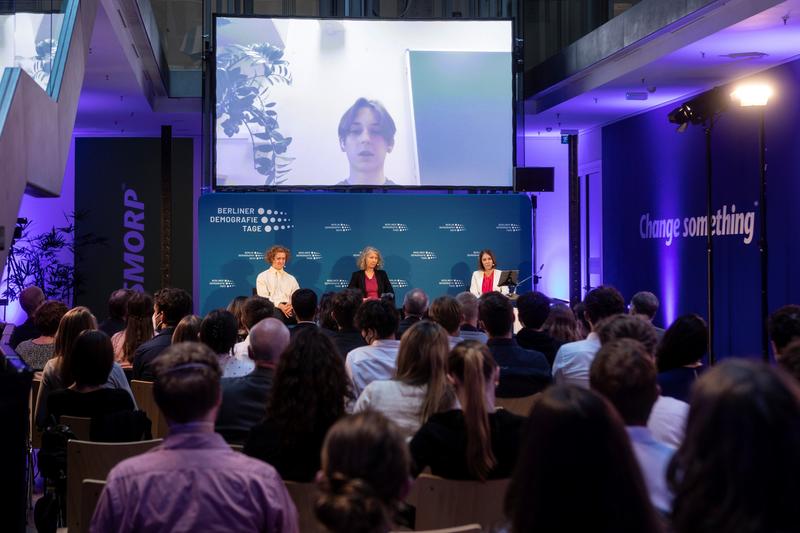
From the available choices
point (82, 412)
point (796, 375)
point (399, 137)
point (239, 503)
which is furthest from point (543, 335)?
point (399, 137)

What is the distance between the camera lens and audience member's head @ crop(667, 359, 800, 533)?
1.38 m

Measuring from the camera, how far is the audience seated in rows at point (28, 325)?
22.3 ft

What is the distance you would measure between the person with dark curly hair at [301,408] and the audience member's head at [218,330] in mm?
1619

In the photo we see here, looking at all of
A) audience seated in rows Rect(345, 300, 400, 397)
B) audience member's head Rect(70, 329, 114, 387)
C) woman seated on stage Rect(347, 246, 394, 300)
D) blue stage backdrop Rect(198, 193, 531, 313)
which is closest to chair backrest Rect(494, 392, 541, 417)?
audience seated in rows Rect(345, 300, 400, 397)

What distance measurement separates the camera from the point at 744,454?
1.39 meters

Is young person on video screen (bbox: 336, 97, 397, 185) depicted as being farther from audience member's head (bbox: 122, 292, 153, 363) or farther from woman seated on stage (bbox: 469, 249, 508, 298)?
audience member's head (bbox: 122, 292, 153, 363)

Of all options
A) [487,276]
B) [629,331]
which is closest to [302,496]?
[629,331]

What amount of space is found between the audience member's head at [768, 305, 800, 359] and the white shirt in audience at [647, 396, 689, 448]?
1.33m

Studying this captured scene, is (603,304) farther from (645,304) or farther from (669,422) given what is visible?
(669,422)

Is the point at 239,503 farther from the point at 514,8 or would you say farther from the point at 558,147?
the point at 558,147

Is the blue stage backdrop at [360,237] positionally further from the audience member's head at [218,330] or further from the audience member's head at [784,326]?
the audience member's head at [784,326]

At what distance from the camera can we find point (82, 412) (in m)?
4.15

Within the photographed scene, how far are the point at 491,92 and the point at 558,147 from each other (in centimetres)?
500

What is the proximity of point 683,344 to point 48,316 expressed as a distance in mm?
3868
